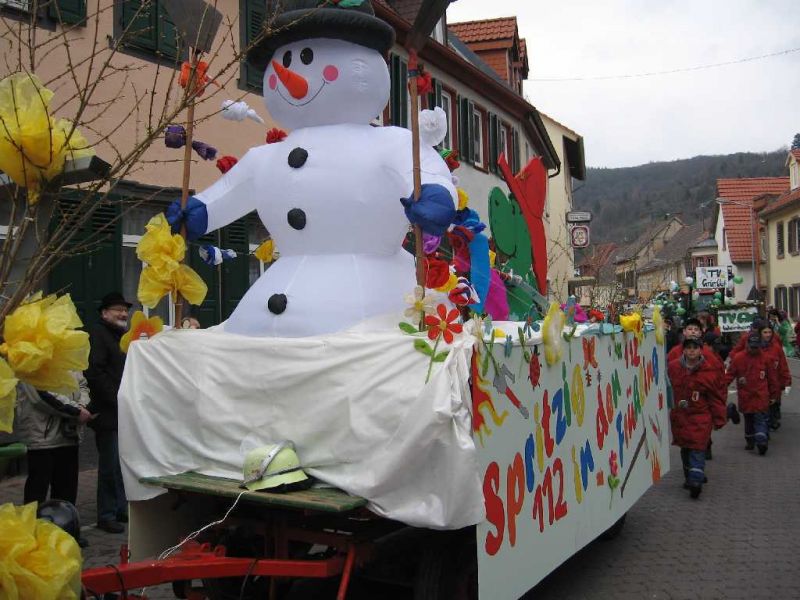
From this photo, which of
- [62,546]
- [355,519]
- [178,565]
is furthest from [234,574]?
[62,546]

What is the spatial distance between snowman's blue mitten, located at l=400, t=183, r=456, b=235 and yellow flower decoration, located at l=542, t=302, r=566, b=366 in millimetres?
678

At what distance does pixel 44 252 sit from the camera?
1.91m

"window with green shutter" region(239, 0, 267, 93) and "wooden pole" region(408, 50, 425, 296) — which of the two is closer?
"wooden pole" region(408, 50, 425, 296)

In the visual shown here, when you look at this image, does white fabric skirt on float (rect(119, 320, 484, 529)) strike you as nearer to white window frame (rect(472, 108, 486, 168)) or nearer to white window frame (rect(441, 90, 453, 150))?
white window frame (rect(441, 90, 453, 150))

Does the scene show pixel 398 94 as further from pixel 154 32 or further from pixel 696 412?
pixel 696 412

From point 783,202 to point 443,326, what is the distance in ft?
113

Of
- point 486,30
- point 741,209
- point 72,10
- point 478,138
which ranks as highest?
point 486,30

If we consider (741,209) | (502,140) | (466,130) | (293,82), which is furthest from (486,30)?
(741,209)

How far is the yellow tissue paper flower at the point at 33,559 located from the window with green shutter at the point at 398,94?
1235cm

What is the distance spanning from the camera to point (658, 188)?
3984 inches

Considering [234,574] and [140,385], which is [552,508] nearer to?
[234,574]

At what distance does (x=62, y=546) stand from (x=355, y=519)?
176 centimetres

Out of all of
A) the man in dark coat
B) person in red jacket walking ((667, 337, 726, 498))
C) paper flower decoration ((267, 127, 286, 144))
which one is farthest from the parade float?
person in red jacket walking ((667, 337, 726, 498))

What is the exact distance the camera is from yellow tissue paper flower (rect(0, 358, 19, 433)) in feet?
6.08
